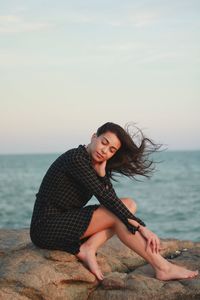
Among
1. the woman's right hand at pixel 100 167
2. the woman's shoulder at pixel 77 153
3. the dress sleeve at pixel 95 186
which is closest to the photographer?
the dress sleeve at pixel 95 186

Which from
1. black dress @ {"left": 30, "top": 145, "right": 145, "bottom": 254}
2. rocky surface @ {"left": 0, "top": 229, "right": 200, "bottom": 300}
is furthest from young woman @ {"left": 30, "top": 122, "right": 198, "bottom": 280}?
rocky surface @ {"left": 0, "top": 229, "right": 200, "bottom": 300}

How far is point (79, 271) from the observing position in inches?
207

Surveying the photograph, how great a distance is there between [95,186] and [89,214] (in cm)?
33

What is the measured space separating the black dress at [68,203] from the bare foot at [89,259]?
0.21 ft

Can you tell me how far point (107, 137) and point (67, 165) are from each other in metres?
0.48

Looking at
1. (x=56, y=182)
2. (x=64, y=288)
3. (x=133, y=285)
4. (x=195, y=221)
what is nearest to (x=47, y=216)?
(x=56, y=182)

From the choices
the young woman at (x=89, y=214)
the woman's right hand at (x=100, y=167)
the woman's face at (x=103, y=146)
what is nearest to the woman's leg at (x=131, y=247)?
the young woman at (x=89, y=214)

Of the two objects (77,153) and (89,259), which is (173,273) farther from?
(77,153)

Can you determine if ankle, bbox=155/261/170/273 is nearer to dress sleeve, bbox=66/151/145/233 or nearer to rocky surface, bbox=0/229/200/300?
rocky surface, bbox=0/229/200/300

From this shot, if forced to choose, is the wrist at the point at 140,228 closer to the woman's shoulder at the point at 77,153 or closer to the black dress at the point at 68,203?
the black dress at the point at 68,203

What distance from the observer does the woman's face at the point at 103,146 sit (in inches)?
216

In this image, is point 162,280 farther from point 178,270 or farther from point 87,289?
point 87,289

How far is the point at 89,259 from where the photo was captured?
538 cm

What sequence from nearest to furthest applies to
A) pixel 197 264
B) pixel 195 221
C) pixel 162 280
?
pixel 162 280 < pixel 197 264 < pixel 195 221
